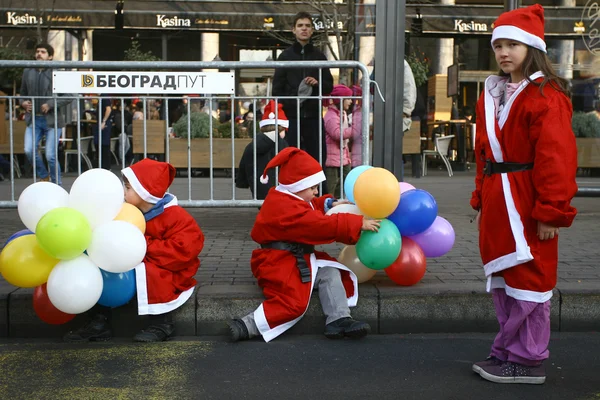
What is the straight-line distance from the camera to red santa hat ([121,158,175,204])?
4887 mm

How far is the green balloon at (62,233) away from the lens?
13.9 feet

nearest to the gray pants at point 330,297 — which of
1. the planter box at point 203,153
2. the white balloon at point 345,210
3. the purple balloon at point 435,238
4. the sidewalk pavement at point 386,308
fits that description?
the sidewalk pavement at point 386,308

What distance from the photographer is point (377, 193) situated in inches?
194

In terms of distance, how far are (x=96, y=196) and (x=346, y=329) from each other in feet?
5.24

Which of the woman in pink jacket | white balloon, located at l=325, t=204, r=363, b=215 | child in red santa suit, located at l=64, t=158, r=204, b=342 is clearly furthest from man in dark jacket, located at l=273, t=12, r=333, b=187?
child in red santa suit, located at l=64, t=158, r=204, b=342

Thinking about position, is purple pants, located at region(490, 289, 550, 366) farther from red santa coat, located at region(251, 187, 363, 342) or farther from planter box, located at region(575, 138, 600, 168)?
planter box, located at region(575, 138, 600, 168)

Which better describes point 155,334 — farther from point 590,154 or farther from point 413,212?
point 590,154

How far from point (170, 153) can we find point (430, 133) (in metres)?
11.5

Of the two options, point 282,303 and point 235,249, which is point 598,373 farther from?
point 235,249

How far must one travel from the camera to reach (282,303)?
4.75 m

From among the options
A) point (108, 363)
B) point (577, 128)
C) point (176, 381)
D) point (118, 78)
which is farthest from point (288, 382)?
point (577, 128)

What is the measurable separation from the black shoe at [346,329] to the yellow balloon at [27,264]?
1597 millimetres

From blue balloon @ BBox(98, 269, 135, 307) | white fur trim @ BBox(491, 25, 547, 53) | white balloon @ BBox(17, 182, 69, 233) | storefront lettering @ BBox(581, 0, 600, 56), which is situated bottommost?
blue balloon @ BBox(98, 269, 135, 307)

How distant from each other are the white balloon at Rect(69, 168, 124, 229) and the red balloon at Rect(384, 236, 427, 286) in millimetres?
1746
